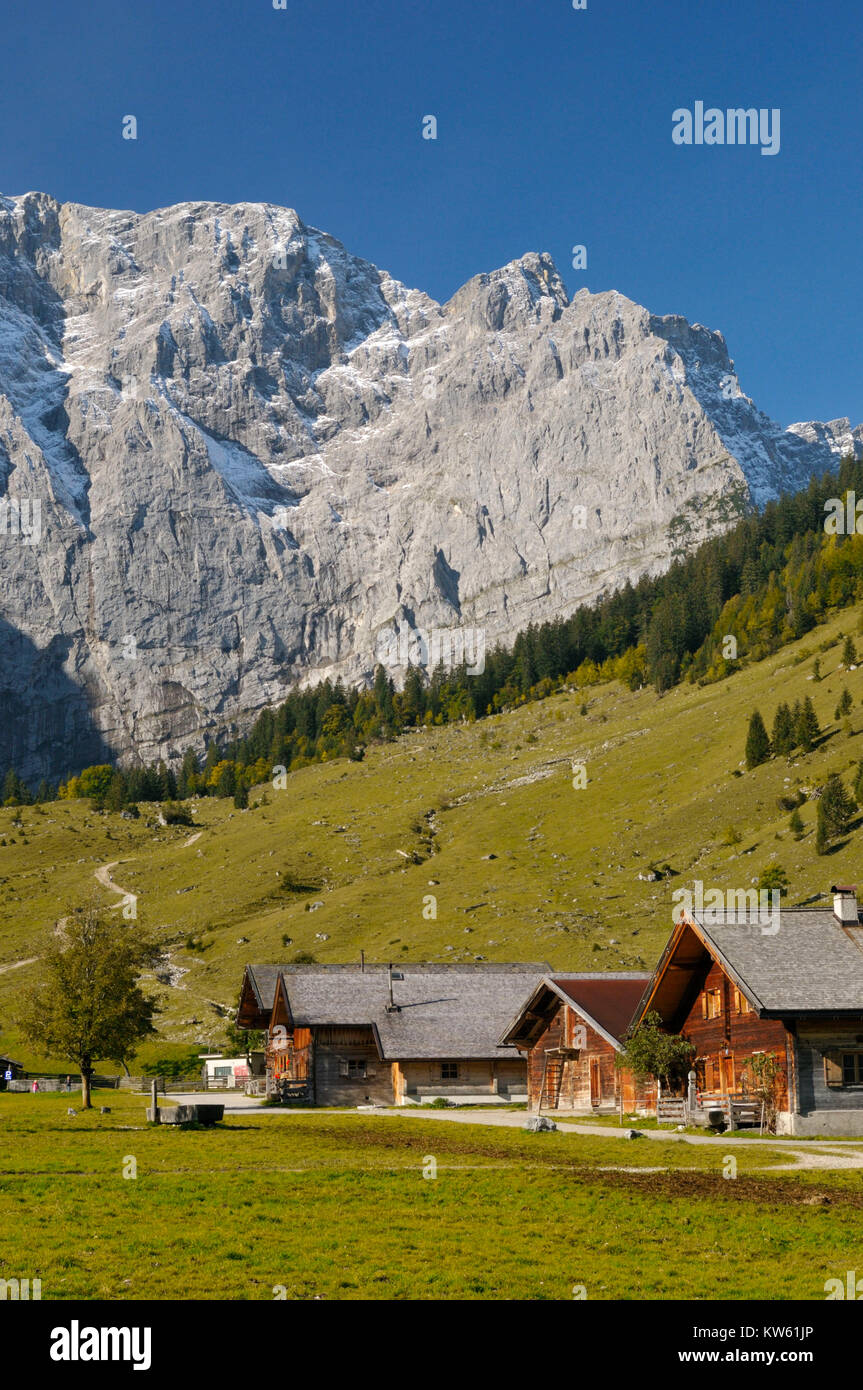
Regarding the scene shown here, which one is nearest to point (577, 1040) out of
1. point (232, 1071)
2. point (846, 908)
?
point (846, 908)

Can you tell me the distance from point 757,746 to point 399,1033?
259 ft

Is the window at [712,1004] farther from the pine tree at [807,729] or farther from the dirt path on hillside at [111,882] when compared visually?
the dirt path on hillside at [111,882]

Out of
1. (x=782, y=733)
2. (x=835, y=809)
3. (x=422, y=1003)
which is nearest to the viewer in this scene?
(x=422, y=1003)

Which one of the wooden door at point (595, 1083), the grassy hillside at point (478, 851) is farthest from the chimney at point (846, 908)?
the grassy hillside at point (478, 851)

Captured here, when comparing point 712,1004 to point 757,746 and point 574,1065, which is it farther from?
point 757,746

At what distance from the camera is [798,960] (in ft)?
139

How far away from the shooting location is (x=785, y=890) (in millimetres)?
97688

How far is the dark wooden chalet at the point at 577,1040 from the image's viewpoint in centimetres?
5262

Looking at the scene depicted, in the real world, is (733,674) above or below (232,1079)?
above

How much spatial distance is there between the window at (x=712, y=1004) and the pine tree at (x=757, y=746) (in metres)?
90.7

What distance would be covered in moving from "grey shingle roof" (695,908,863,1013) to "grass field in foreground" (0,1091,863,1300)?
23.5 ft

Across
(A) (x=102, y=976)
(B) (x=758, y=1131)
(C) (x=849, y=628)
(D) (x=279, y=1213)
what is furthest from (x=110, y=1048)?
(C) (x=849, y=628)
